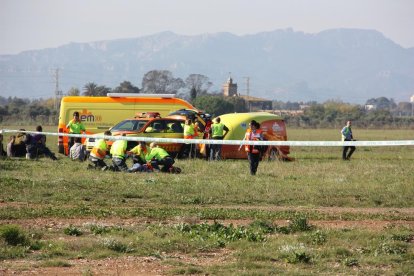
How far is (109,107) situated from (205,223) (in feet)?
72.8

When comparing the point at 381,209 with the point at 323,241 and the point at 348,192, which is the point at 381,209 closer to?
the point at 348,192

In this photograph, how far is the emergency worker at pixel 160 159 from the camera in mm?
24641

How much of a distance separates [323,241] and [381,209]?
17.2ft

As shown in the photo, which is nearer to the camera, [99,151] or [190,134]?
[99,151]

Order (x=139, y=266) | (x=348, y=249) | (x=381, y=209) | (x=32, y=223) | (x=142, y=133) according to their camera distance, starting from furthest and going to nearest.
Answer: (x=142, y=133), (x=381, y=209), (x=32, y=223), (x=348, y=249), (x=139, y=266)

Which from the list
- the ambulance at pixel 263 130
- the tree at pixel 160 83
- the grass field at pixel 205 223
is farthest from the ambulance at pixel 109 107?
the tree at pixel 160 83

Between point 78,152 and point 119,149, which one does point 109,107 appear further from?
point 119,149

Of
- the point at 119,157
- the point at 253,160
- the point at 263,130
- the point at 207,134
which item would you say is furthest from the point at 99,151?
the point at 263,130

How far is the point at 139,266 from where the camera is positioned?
10992 mm

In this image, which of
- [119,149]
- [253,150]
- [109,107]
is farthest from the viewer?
[109,107]

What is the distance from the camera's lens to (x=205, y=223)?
13.9 meters

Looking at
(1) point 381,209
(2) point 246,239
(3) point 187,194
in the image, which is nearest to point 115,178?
(3) point 187,194

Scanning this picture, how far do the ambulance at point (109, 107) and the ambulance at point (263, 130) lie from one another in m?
3.63

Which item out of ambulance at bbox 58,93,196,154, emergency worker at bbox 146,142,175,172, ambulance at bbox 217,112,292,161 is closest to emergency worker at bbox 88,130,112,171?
emergency worker at bbox 146,142,175,172
